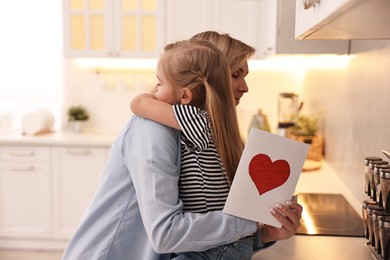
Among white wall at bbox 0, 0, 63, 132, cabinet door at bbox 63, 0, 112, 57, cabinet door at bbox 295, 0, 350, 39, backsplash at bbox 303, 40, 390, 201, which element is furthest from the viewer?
white wall at bbox 0, 0, 63, 132

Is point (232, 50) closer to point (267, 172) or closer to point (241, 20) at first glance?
point (267, 172)

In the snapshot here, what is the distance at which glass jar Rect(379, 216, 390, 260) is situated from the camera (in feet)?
3.93

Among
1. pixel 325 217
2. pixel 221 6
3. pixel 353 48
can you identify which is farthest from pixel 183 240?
pixel 221 6

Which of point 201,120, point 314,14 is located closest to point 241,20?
point 201,120

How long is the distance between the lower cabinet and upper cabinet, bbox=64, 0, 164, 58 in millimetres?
758

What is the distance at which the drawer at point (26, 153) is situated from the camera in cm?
394

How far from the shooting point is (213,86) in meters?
1.14

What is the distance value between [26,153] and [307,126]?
207 centimetres

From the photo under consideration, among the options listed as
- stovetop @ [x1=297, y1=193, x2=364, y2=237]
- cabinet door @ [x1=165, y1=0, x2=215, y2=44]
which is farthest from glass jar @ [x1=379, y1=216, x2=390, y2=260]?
Answer: cabinet door @ [x1=165, y1=0, x2=215, y2=44]

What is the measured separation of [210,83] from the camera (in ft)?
3.74

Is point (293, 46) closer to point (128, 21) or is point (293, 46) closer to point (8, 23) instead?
point (128, 21)

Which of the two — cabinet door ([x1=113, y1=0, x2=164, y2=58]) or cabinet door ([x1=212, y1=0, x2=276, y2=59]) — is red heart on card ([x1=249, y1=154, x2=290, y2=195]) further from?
cabinet door ([x1=113, y1=0, x2=164, y2=58])

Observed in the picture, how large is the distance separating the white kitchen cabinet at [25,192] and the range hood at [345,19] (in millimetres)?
3141

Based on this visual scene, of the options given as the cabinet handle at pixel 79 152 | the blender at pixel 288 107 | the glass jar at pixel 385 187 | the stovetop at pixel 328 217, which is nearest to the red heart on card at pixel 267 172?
→ the glass jar at pixel 385 187
